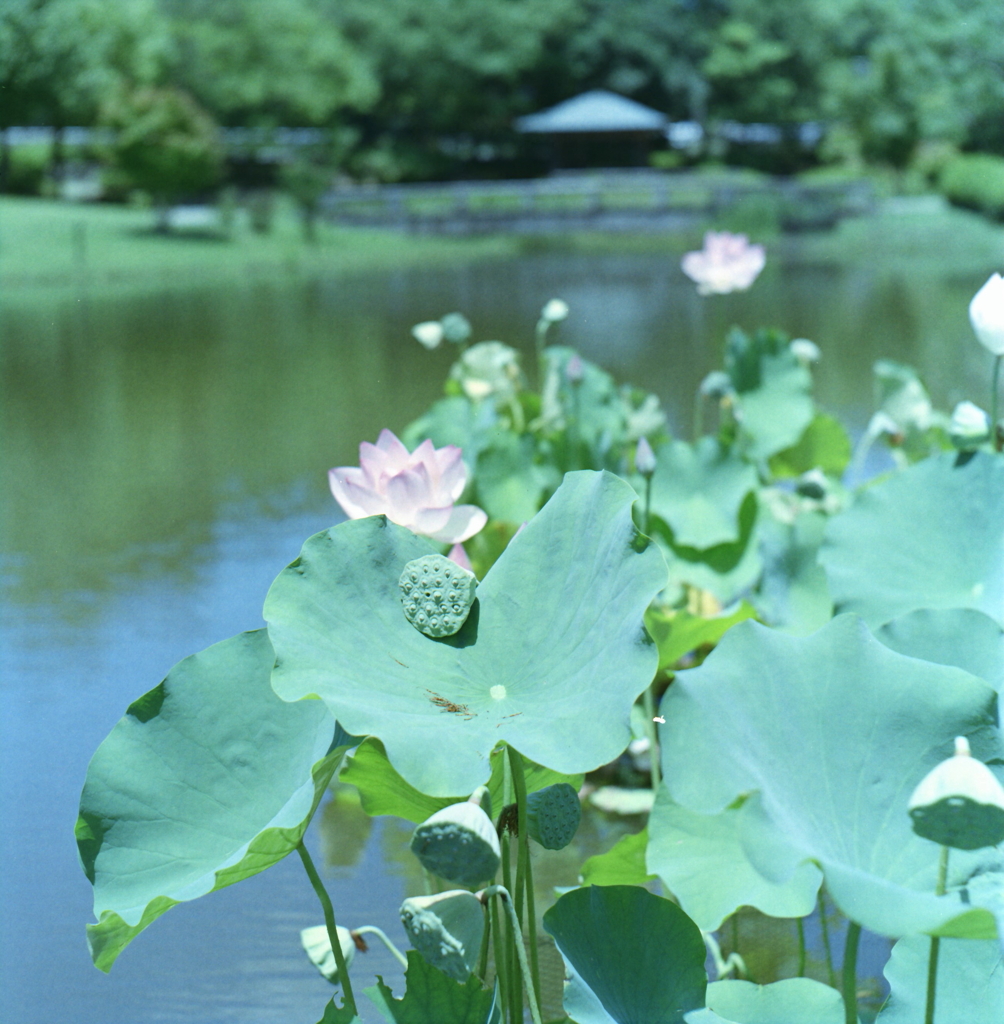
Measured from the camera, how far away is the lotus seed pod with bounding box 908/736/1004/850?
0.38 m

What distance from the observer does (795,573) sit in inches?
52.8

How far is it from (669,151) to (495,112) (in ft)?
14.7

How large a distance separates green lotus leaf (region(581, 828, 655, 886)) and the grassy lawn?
25.4 feet

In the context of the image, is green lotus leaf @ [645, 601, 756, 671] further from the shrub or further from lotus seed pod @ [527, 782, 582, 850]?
the shrub

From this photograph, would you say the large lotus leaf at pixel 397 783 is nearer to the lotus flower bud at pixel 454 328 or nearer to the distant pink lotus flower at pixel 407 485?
the distant pink lotus flower at pixel 407 485

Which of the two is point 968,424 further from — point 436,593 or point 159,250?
point 159,250

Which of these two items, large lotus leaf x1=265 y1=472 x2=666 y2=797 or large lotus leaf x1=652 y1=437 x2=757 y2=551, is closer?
large lotus leaf x1=265 y1=472 x2=666 y2=797

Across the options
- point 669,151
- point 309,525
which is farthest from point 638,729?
point 669,151

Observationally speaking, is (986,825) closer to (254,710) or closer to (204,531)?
(254,710)

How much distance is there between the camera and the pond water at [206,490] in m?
1.08

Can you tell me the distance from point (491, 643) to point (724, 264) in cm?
130

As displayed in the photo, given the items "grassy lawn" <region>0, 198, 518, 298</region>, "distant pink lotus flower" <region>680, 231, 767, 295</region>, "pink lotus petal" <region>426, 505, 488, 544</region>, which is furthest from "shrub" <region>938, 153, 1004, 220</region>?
"pink lotus petal" <region>426, 505, 488, 544</region>

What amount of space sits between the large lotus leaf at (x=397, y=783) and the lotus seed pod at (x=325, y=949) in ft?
0.23

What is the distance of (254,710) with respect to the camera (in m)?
0.62
